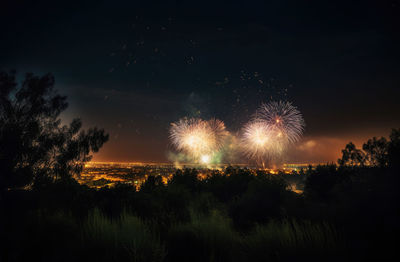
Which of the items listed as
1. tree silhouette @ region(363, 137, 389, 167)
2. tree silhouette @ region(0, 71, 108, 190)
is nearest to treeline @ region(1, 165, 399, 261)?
tree silhouette @ region(0, 71, 108, 190)

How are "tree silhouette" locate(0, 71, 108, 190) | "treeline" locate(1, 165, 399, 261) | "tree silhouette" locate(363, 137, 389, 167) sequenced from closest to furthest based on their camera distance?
"treeline" locate(1, 165, 399, 261), "tree silhouette" locate(0, 71, 108, 190), "tree silhouette" locate(363, 137, 389, 167)

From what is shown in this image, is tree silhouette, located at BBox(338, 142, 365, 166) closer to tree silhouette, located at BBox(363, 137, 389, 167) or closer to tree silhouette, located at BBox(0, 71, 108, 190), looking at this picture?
tree silhouette, located at BBox(363, 137, 389, 167)

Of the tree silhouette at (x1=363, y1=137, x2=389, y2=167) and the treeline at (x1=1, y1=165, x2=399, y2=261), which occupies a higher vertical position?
the tree silhouette at (x1=363, y1=137, x2=389, y2=167)

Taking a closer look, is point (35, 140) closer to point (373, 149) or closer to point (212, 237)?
point (212, 237)

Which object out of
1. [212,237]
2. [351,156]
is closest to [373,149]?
[351,156]

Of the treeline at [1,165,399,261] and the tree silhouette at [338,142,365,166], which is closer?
the treeline at [1,165,399,261]

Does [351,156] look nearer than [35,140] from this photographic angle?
No

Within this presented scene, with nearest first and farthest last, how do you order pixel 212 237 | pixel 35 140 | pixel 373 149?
pixel 212 237 < pixel 35 140 < pixel 373 149

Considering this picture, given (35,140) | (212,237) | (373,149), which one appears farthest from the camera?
(373,149)

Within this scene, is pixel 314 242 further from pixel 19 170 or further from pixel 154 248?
pixel 19 170
